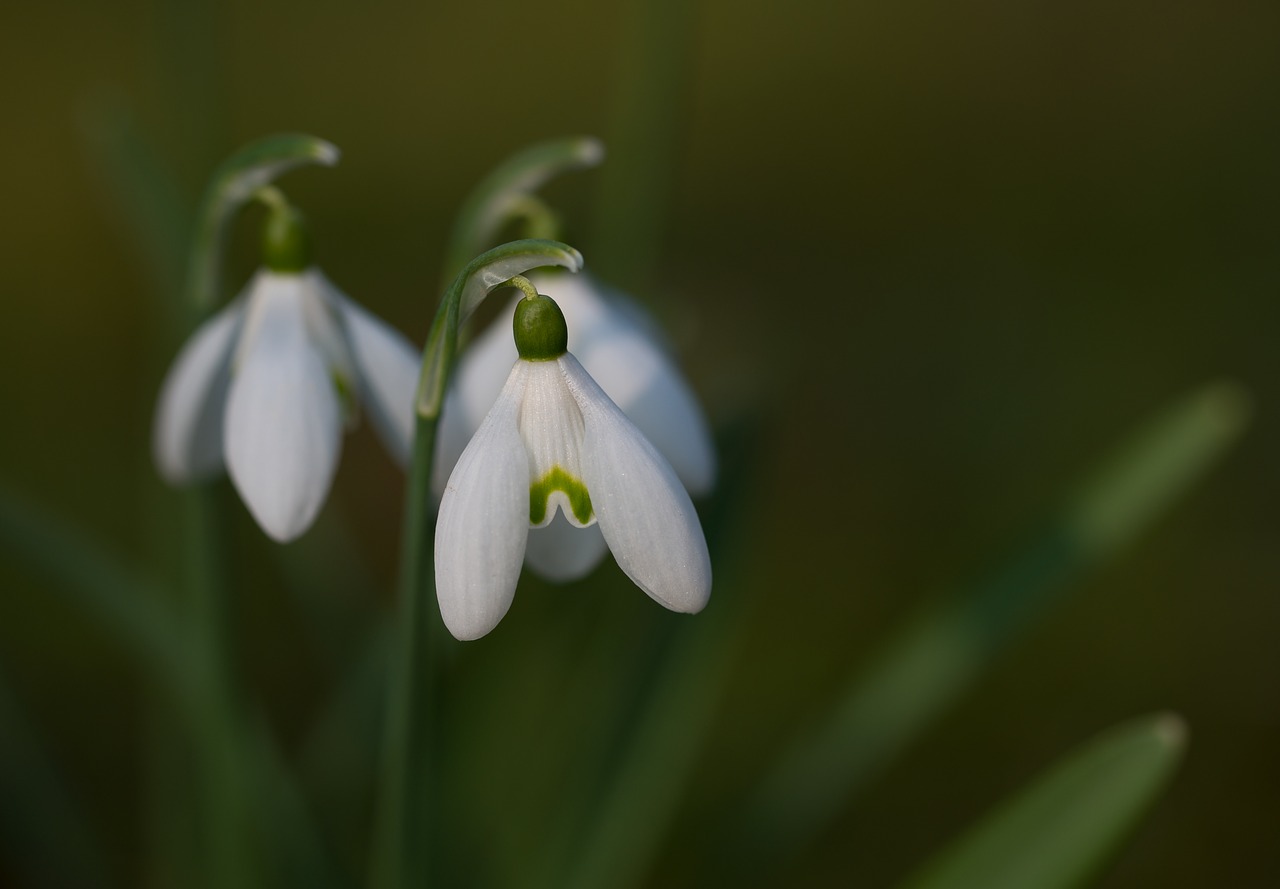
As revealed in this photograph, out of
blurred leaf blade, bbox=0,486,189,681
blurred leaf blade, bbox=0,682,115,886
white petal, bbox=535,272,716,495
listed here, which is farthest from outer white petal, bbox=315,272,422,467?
blurred leaf blade, bbox=0,682,115,886

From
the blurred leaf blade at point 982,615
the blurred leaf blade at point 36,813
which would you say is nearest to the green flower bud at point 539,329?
the blurred leaf blade at point 982,615

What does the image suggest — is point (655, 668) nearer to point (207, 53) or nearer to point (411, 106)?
point (207, 53)

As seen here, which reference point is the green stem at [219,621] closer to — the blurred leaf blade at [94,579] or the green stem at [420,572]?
the blurred leaf blade at [94,579]

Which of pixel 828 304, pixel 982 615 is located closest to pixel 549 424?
pixel 982 615

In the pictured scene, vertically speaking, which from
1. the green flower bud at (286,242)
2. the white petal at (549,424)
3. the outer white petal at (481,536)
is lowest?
the outer white petal at (481,536)

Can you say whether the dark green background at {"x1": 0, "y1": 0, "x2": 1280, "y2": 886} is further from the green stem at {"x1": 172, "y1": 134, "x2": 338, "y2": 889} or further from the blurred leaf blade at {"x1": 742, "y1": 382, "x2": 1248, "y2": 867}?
the green stem at {"x1": 172, "y1": 134, "x2": 338, "y2": 889}
